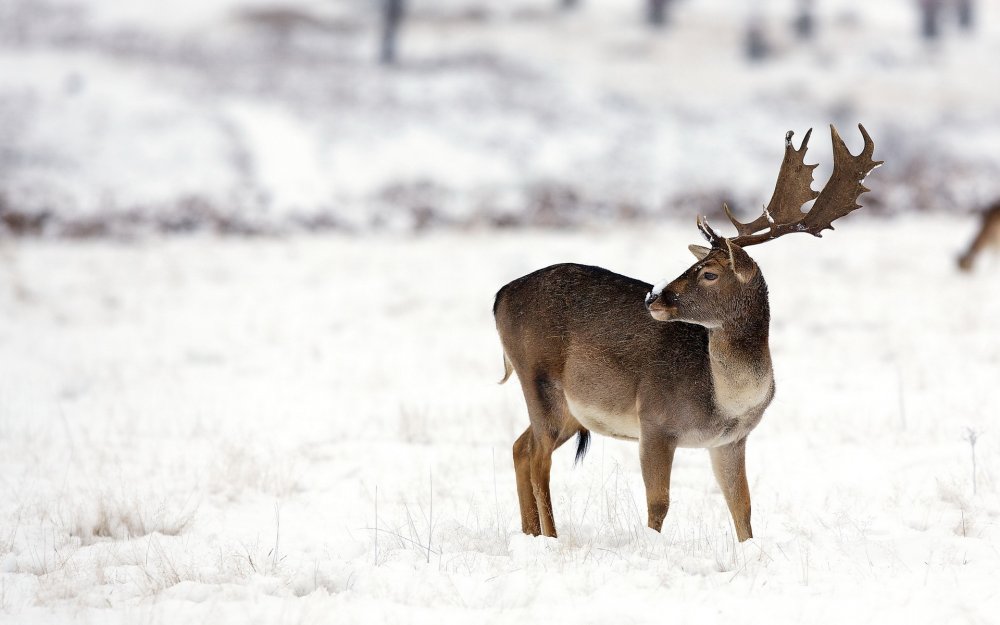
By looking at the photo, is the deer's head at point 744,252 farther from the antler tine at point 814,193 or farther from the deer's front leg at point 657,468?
the deer's front leg at point 657,468

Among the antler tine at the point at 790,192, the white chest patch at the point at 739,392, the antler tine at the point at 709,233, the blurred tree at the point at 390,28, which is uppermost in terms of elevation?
the blurred tree at the point at 390,28

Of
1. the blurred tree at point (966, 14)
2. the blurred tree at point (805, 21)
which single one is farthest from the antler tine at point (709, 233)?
the blurred tree at point (966, 14)

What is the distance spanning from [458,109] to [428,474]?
32453 millimetres

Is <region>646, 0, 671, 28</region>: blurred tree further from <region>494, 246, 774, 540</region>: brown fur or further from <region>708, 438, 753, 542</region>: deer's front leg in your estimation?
<region>708, 438, 753, 542</region>: deer's front leg

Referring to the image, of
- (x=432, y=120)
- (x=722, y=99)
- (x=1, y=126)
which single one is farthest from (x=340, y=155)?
(x=722, y=99)

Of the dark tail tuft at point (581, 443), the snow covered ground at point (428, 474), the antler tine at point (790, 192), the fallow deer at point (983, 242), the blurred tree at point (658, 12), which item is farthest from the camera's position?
the blurred tree at point (658, 12)

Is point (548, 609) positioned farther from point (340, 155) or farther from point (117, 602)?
point (340, 155)

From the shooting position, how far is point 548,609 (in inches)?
161

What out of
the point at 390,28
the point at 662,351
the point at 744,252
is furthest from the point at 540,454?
the point at 390,28

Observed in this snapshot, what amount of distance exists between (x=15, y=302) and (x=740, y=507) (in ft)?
42.4

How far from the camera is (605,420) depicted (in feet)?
16.7

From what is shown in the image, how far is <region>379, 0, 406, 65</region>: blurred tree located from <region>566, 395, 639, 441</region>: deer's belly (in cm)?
4178

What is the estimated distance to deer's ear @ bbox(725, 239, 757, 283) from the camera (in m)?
4.72

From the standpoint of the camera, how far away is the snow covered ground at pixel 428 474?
4.23 metres
